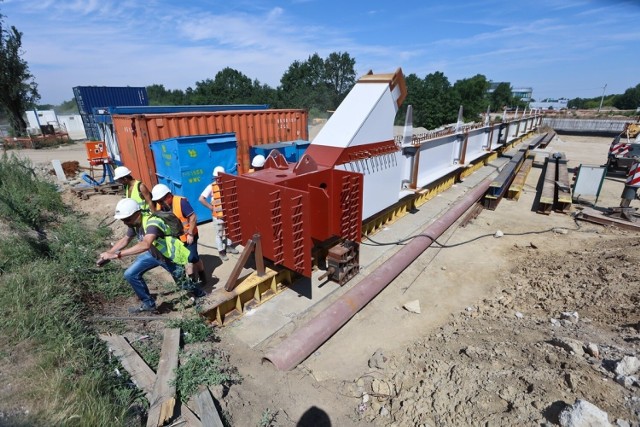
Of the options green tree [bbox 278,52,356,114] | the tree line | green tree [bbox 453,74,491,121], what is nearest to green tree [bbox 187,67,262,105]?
the tree line

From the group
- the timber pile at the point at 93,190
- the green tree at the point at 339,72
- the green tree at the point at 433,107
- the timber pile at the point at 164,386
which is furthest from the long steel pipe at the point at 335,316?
the green tree at the point at 339,72

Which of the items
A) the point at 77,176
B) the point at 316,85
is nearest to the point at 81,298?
the point at 77,176

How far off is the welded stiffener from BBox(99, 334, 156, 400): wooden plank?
181cm

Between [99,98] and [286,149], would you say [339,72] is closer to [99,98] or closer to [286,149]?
[99,98]

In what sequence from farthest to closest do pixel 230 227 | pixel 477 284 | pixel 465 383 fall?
pixel 477 284, pixel 230 227, pixel 465 383

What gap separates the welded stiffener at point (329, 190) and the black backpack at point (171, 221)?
28.1 inches

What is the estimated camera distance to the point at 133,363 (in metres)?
3.16

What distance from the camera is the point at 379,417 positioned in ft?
9.75

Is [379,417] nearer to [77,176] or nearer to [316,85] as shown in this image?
[77,176]

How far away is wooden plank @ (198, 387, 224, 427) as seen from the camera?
8.57 ft

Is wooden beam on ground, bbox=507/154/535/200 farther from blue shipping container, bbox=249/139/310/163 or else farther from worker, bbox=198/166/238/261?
worker, bbox=198/166/238/261

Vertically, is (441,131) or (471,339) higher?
(441,131)

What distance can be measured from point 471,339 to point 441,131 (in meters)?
7.11

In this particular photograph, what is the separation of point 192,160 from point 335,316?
520 centimetres
